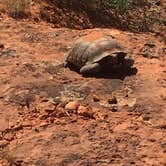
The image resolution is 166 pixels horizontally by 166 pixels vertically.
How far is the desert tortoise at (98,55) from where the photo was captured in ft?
22.6

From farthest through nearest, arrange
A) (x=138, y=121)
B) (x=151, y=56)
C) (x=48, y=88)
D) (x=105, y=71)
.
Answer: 1. (x=151, y=56)
2. (x=105, y=71)
3. (x=48, y=88)
4. (x=138, y=121)

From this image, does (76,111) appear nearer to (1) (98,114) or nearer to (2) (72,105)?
(2) (72,105)

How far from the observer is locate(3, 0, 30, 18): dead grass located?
1002cm

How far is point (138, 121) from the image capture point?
584 centimetres

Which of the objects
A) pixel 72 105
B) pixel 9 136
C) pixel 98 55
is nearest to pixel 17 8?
pixel 98 55

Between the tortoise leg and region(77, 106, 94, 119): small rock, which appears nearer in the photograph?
region(77, 106, 94, 119): small rock

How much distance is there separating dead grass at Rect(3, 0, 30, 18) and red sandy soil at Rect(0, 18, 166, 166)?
1.91 metres

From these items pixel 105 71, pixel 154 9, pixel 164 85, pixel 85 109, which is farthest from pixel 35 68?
pixel 154 9

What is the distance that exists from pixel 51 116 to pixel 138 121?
1112mm

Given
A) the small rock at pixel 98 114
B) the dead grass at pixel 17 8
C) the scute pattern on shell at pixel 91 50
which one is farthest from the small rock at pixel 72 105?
the dead grass at pixel 17 8

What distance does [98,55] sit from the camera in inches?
272

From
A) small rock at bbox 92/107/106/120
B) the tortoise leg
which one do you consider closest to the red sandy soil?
small rock at bbox 92/107/106/120

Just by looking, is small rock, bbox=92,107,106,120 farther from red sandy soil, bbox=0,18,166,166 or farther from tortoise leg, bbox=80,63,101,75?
tortoise leg, bbox=80,63,101,75

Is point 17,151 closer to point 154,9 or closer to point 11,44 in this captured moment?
point 11,44
